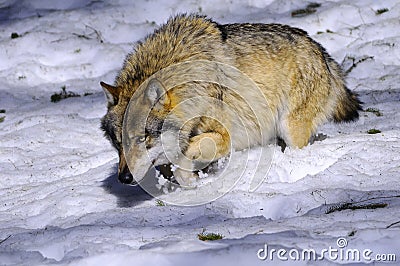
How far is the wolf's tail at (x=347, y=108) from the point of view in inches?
283

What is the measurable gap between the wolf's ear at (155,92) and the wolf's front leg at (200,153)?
0.51 metres

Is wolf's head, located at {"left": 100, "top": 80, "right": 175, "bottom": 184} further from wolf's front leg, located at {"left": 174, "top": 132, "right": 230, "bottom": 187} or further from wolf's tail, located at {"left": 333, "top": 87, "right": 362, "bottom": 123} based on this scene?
wolf's tail, located at {"left": 333, "top": 87, "right": 362, "bottom": 123}

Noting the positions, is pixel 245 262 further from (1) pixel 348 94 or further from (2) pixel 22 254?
(1) pixel 348 94

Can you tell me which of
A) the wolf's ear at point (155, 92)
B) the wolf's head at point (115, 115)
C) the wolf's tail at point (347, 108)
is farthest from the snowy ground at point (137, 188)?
the wolf's ear at point (155, 92)

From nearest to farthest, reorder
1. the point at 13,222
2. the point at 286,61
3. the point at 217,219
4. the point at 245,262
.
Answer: the point at 245,262
the point at 217,219
the point at 13,222
the point at 286,61

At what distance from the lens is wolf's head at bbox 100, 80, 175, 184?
5570mm

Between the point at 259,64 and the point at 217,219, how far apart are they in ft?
6.68

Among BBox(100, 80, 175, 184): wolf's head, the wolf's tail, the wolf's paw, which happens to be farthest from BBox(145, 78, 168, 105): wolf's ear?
the wolf's tail

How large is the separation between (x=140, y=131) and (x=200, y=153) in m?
0.69

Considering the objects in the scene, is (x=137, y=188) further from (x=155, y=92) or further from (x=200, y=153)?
(x=155, y=92)

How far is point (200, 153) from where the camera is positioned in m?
6.05

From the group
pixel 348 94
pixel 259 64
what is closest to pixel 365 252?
pixel 259 64

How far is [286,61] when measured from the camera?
6.77m

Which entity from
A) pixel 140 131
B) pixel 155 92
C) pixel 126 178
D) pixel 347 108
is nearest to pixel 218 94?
pixel 155 92
